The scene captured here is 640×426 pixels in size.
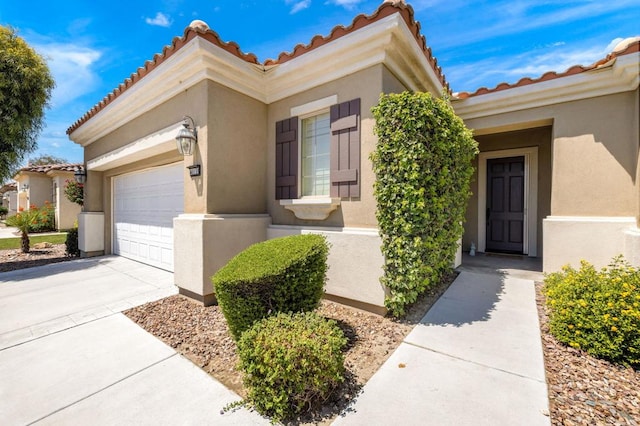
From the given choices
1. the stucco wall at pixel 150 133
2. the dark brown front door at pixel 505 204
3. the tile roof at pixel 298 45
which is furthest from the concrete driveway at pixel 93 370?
the dark brown front door at pixel 505 204

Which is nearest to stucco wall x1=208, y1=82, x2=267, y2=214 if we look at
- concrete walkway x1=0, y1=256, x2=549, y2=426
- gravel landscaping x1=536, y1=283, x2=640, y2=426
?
concrete walkway x1=0, y1=256, x2=549, y2=426

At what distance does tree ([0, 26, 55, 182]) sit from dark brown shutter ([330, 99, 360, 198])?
28.3 feet

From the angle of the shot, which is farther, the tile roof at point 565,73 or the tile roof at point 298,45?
the tile roof at point 565,73

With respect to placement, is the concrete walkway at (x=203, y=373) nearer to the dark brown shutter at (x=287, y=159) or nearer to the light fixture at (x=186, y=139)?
the light fixture at (x=186, y=139)

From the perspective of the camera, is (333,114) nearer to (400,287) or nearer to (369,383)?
(400,287)

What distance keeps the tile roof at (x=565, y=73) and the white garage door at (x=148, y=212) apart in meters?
7.04

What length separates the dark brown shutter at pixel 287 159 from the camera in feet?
16.3

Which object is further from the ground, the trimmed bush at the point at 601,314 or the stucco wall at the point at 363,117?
the stucco wall at the point at 363,117

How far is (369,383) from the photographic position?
8.11 feet

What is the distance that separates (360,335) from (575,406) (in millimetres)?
1980

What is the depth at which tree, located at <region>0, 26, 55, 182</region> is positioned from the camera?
678 centimetres

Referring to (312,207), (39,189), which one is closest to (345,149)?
(312,207)

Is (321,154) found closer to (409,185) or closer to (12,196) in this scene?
(409,185)

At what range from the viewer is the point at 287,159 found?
5.07 m
